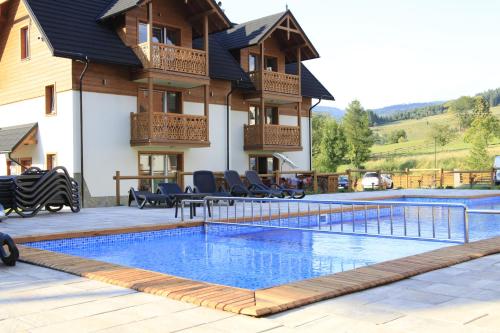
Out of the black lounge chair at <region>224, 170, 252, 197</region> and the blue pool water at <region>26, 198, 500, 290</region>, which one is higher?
the black lounge chair at <region>224, 170, 252, 197</region>

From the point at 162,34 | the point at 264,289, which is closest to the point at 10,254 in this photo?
the point at 264,289

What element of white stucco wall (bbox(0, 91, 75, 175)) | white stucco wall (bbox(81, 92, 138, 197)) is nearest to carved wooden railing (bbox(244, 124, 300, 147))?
white stucco wall (bbox(81, 92, 138, 197))

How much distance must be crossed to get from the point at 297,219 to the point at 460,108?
4002 inches

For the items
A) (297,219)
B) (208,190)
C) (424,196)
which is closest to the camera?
(297,219)

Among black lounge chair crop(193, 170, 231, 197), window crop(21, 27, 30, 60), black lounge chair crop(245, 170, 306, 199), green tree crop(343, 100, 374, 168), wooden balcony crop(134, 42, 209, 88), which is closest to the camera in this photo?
black lounge chair crop(193, 170, 231, 197)

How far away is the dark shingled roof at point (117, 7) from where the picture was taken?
18734mm

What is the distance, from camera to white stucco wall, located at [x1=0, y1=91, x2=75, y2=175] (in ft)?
59.5

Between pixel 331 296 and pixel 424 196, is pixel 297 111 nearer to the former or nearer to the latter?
pixel 424 196

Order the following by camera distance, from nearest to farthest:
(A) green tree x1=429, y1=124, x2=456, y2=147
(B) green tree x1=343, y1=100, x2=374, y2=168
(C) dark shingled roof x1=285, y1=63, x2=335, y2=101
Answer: (C) dark shingled roof x1=285, y1=63, x2=335, y2=101 < (B) green tree x1=343, y1=100, x2=374, y2=168 < (A) green tree x1=429, y1=124, x2=456, y2=147

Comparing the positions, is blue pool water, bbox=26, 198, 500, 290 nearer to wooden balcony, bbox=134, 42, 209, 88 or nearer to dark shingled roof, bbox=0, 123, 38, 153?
wooden balcony, bbox=134, 42, 209, 88

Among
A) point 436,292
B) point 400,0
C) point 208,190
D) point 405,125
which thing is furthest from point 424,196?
point 405,125

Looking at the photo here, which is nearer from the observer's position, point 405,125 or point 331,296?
point 331,296

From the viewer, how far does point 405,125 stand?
12569 centimetres

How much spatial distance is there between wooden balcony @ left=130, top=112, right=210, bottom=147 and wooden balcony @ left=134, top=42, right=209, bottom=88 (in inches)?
51.2
